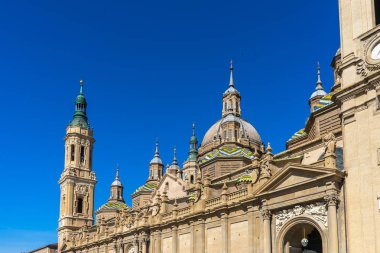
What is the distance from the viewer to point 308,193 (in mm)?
31406

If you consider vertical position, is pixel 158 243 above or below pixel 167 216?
below

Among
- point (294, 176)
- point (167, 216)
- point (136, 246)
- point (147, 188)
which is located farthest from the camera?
point (147, 188)

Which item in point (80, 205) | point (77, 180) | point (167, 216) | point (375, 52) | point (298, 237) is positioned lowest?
point (298, 237)

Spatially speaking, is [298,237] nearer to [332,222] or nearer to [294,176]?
[294,176]

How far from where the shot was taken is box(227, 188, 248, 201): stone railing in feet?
126

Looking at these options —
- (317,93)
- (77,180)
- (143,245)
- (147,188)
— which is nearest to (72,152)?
(77,180)

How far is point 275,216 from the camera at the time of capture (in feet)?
112

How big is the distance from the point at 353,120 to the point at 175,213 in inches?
892

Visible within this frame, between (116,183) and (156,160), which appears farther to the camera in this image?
(116,183)

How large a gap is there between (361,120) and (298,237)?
989 centimetres

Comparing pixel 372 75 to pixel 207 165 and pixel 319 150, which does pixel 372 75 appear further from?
pixel 207 165

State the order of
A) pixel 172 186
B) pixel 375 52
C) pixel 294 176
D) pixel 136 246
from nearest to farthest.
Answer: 1. pixel 375 52
2. pixel 294 176
3. pixel 136 246
4. pixel 172 186

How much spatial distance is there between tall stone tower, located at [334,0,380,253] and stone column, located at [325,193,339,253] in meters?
0.54

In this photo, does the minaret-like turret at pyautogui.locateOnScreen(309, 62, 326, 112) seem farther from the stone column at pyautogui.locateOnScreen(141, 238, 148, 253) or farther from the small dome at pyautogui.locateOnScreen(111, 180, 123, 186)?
the small dome at pyautogui.locateOnScreen(111, 180, 123, 186)
